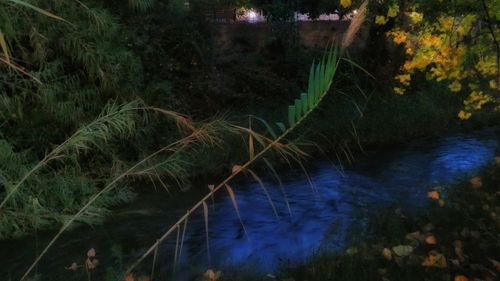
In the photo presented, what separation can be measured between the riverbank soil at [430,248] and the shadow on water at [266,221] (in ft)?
1.52

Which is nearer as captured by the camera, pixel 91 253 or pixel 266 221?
pixel 91 253

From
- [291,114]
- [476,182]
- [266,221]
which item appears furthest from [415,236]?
[291,114]

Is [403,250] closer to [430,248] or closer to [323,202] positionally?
[430,248]

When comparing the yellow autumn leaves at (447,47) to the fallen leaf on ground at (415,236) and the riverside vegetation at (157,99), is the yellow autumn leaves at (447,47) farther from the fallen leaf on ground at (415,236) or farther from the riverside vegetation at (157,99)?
the fallen leaf on ground at (415,236)

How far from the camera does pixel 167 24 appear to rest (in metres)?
11.6

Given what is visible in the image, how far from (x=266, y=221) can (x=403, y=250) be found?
290 centimetres

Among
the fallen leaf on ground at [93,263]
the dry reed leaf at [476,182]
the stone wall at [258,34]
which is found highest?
the stone wall at [258,34]

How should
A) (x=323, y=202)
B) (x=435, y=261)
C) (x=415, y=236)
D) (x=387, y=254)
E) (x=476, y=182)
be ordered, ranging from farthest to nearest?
(x=323, y=202)
(x=476, y=182)
(x=415, y=236)
(x=387, y=254)
(x=435, y=261)

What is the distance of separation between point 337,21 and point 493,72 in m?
11.9

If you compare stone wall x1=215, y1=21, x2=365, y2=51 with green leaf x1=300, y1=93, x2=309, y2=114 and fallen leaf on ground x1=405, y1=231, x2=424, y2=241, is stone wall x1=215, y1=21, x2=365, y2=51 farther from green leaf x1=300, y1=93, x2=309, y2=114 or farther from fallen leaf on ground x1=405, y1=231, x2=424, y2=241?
green leaf x1=300, y1=93, x2=309, y2=114

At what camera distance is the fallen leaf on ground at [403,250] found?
471cm

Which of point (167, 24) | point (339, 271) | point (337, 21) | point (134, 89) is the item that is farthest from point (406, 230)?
point (337, 21)

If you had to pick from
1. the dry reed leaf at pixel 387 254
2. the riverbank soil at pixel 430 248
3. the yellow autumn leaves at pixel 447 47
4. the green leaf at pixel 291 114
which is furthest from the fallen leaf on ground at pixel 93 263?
the green leaf at pixel 291 114

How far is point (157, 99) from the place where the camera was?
10469 mm
